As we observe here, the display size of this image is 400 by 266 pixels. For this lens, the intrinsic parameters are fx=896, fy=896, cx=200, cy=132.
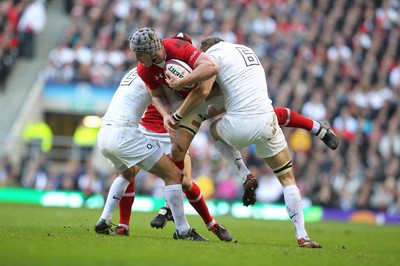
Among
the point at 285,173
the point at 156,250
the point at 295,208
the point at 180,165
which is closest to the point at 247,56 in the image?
the point at 285,173

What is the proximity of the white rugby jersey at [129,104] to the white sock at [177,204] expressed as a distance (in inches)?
35.4

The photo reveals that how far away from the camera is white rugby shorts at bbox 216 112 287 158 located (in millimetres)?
10398

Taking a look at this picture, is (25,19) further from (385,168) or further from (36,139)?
(385,168)

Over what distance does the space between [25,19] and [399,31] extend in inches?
473

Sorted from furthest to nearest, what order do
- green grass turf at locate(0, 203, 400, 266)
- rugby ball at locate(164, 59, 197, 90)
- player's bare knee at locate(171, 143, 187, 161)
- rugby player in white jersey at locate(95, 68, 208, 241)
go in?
player's bare knee at locate(171, 143, 187, 161), rugby player in white jersey at locate(95, 68, 208, 241), rugby ball at locate(164, 59, 197, 90), green grass turf at locate(0, 203, 400, 266)

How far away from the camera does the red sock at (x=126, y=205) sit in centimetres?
1128

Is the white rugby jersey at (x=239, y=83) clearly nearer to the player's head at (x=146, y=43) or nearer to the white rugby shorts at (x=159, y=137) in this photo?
the player's head at (x=146, y=43)

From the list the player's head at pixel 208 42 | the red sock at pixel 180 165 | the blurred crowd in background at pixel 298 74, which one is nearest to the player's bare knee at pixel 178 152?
the red sock at pixel 180 165

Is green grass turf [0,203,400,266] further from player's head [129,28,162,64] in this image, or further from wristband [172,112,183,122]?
player's head [129,28,162,64]

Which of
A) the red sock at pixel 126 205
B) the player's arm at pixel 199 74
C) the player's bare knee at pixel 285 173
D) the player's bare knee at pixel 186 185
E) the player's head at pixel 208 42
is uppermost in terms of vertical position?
Result: the player's head at pixel 208 42

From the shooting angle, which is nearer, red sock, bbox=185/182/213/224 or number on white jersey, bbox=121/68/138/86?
number on white jersey, bbox=121/68/138/86

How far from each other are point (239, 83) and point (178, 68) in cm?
78

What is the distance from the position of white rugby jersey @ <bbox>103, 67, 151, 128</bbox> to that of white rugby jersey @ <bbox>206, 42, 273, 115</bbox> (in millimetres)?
959

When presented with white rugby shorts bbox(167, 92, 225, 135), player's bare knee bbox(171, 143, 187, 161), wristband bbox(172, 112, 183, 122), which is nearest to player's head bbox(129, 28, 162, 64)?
wristband bbox(172, 112, 183, 122)
